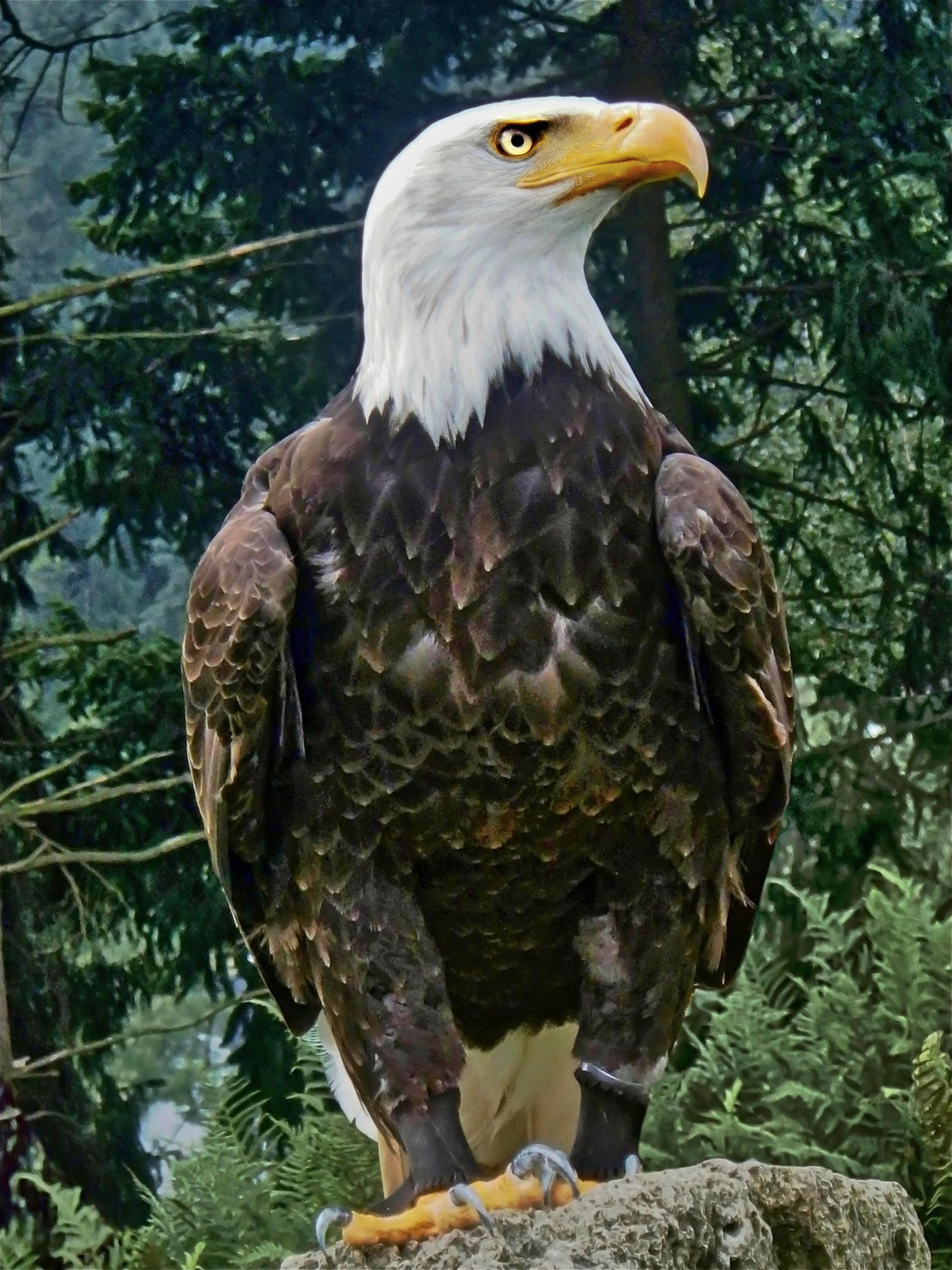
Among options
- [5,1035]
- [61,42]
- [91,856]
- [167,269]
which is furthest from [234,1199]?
[61,42]

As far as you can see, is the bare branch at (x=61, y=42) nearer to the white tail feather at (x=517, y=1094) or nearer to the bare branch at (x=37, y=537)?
the bare branch at (x=37, y=537)

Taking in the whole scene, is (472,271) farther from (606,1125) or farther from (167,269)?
(167,269)

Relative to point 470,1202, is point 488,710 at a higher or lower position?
higher

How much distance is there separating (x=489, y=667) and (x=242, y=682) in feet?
1.18

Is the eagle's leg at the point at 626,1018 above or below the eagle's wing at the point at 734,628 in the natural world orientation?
below

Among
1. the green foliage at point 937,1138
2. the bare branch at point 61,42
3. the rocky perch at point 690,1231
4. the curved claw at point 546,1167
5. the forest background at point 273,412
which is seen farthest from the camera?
the bare branch at point 61,42

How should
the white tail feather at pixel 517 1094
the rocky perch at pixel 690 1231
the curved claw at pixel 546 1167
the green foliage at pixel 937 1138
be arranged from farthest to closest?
the green foliage at pixel 937 1138
the white tail feather at pixel 517 1094
the curved claw at pixel 546 1167
the rocky perch at pixel 690 1231

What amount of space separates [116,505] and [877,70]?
2346mm

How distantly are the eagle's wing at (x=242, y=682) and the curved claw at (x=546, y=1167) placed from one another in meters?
0.60

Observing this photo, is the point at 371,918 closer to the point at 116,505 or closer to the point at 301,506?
the point at 301,506

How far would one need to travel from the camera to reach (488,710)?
2.13m

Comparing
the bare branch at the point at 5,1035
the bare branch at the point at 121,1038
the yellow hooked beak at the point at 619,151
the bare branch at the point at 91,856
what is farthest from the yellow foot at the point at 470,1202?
the bare branch at the point at 5,1035

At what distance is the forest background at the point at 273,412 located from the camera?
4023 millimetres

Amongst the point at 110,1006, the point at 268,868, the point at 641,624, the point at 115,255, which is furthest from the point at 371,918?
the point at 115,255
